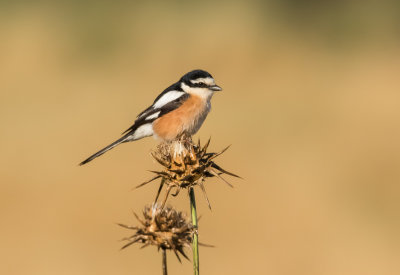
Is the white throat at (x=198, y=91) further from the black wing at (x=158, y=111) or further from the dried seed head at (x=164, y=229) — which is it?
the dried seed head at (x=164, y=229)

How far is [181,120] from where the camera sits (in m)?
8.56

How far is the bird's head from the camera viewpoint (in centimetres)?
853

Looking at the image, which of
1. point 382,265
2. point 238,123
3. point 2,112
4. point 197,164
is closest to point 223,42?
point 238,123

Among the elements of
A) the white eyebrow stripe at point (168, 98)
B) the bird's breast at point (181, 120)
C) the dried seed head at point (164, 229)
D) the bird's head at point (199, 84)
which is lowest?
the dried seed head at point (164, 229)

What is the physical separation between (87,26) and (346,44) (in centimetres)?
1329

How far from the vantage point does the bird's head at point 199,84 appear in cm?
853

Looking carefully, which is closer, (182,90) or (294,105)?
(182,90)

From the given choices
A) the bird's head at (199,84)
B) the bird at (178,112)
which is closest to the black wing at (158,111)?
the bird at (178,112)

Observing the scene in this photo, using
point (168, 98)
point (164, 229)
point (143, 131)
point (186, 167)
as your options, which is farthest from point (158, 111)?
point (164, 229)

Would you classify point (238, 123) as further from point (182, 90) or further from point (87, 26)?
point (182, 90)

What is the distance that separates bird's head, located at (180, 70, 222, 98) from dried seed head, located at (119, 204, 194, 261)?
365cm

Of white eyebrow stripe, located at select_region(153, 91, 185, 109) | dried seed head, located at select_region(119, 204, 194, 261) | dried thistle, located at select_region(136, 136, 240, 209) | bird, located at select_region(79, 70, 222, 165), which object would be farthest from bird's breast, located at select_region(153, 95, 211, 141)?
dried seed head, located at select_region(119, 204, 194, 261)

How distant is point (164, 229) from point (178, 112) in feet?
12.6

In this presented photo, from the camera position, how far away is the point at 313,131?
2253 cm
